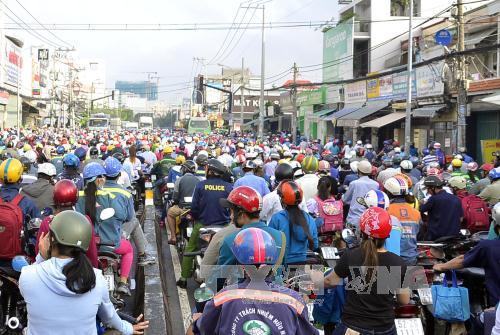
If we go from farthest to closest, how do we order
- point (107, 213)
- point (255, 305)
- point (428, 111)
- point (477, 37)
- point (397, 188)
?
point (428, 111) → point (477, 37) → point (397, 188) → point (107, 213) → point (255, 305)

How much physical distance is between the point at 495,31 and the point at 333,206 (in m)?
20.3

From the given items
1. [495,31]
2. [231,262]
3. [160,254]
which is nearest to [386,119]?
[495,31]

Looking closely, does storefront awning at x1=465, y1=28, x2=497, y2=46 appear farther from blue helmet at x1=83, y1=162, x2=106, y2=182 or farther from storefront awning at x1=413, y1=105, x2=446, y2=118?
blue helmet at x1=83, y1=162, x2=106, y2=182

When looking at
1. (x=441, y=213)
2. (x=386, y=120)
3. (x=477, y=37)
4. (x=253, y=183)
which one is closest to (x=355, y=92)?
(x=386, y=120)

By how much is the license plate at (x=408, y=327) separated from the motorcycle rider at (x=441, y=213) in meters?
2.92

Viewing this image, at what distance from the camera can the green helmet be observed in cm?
382

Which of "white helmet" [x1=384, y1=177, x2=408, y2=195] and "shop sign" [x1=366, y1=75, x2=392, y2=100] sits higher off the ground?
"shop sign" [x1=366, y1=75, x2=392, y2=100]

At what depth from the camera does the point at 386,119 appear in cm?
3300

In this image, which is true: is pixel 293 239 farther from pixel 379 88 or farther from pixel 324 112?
pixel 324 112

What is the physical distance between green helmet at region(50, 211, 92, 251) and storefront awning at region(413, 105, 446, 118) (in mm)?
25312

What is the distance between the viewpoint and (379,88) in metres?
36.2

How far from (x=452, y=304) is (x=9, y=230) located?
4010 mm

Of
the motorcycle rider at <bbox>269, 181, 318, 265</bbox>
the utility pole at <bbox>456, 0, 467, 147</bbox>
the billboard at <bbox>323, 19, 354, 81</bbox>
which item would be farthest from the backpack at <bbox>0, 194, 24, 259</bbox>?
the billboard at <bbox>323, 19, 354, 81</bbox>

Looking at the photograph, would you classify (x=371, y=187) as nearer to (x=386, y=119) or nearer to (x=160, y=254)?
(x=160, y=254)
